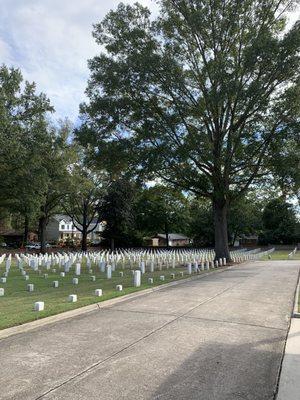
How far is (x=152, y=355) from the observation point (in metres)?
5.83

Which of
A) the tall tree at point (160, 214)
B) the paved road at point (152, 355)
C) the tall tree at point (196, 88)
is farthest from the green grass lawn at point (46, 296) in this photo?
the tall tree at point (160, 214)

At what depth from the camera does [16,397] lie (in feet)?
14.3

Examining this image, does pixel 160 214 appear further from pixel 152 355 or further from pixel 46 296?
pixel 152 355

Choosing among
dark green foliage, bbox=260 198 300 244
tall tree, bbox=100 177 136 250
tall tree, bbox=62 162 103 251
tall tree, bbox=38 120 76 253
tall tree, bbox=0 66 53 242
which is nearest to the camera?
tall tree, bbox=0 66 53 242

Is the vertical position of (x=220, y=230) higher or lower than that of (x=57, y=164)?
lower

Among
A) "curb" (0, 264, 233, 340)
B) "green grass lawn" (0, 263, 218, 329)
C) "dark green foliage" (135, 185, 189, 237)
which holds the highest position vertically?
"dark green foliage" (135, 185, 189, 237)

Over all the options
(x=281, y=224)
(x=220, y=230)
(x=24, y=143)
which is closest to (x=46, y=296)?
(x=220, y=230)

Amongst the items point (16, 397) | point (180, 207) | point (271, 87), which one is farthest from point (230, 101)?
point (180, 207)

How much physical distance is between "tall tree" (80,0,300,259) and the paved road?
14885 mm

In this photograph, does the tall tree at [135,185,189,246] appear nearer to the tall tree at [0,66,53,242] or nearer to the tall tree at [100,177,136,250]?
the tall tree at [100,177,136,250]

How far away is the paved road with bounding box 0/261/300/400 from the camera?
4.60m

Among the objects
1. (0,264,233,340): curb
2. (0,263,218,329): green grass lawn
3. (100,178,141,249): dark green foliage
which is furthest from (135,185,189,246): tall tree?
(0,264,233,340): curb

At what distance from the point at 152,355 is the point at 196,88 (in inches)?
873

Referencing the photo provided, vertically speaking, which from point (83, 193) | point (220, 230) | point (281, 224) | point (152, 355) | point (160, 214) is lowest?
point (152, 355)
